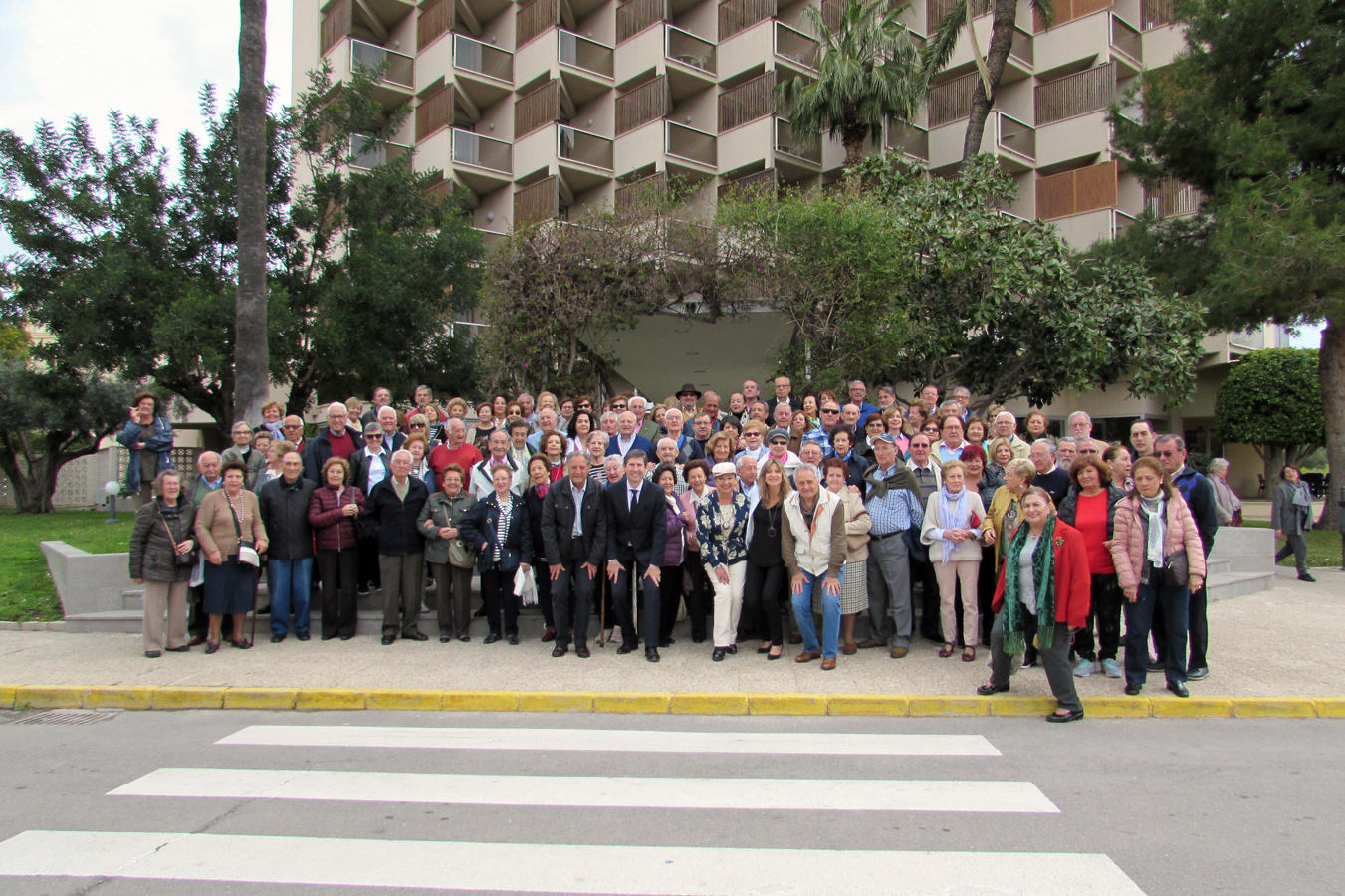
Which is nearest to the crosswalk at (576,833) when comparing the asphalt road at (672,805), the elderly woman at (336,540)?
the asphalt road at (672,805)

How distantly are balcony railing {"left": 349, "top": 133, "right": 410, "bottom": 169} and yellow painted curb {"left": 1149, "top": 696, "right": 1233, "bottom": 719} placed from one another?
62.6 ft

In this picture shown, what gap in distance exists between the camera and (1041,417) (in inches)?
360

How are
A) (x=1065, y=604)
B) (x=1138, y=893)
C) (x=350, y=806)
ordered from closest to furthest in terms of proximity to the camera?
(x=1138, y=893), (x=350, y=806), (x=1065, y=604)

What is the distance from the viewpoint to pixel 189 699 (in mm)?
6816

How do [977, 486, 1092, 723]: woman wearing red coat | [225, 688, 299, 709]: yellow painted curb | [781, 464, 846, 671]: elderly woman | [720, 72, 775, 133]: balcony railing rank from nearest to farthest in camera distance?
1. [977, 486, 1092, 723]: woman wearing red coat
2. [225, 688, 299, 709]: yellow painted curb
3. [781, 464, 846, 671]: elderly woman
4. [720, 72, 775, 133]: balcony railing

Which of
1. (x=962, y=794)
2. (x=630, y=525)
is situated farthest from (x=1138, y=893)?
(x=630, y=525)

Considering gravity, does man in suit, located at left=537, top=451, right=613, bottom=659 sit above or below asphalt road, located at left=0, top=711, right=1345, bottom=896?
above

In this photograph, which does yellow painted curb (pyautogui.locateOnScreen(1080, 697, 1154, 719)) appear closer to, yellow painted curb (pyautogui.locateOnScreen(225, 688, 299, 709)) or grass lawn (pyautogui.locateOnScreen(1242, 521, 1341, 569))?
yellow painted curb (pyautogui.locateOnScreen(225, 688, 299, 709))

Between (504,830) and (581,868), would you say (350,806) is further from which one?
(581,868)

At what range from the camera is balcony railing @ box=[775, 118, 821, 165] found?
1032 inches

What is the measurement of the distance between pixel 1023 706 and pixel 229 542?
7.25 meters

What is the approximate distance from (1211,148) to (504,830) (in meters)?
18.1

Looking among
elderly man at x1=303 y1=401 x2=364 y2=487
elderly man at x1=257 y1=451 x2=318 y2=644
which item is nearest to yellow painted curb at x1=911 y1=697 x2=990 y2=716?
elderly man at x1=257 y1=451 x2=318 y2=644

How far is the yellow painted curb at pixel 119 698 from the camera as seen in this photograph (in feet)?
22.4
